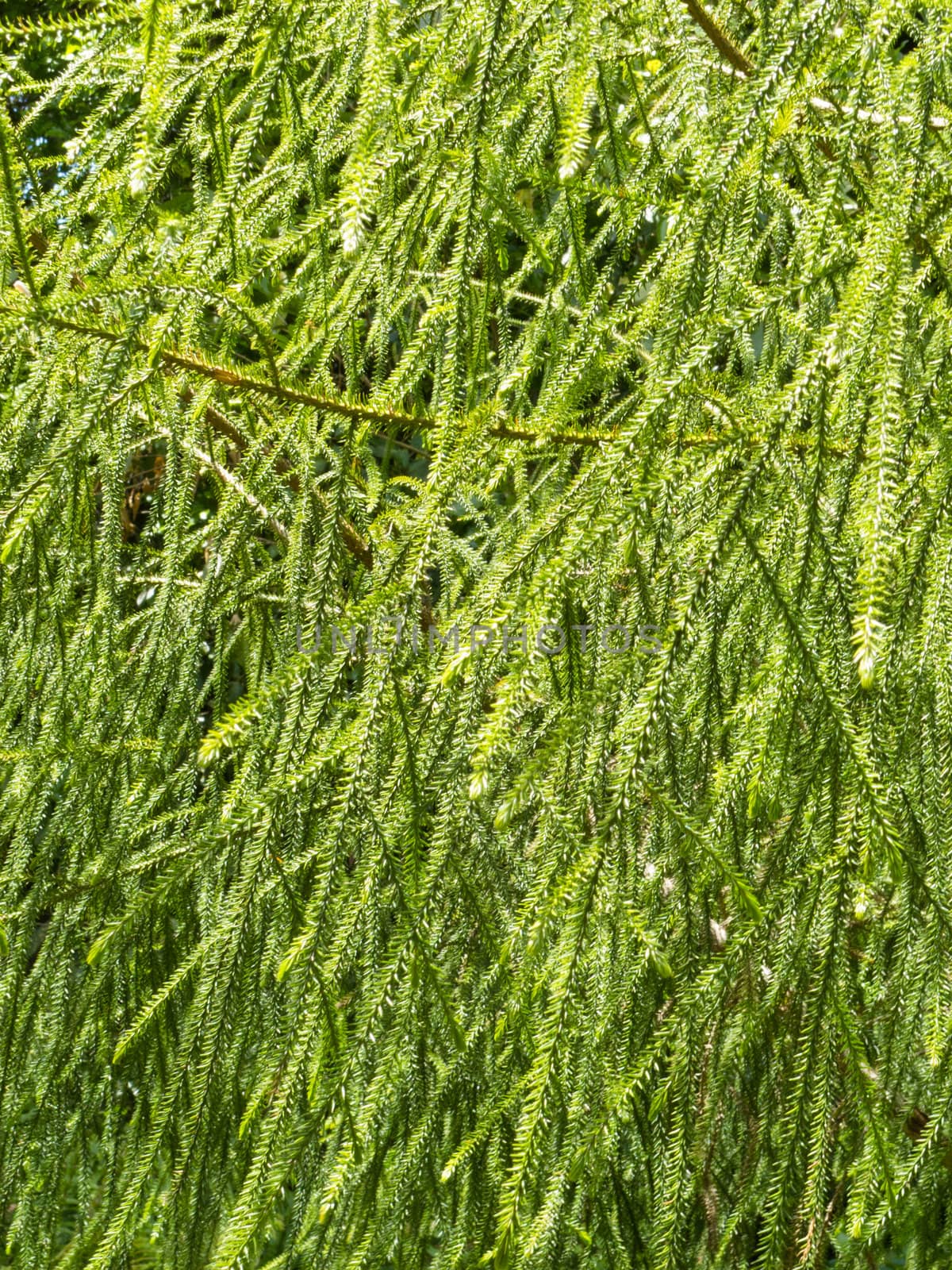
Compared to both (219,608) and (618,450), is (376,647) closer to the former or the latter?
(618,450)

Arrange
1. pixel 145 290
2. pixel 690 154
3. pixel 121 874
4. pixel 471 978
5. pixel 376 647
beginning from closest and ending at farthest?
pixel 145 290, pixel 376 647, pixel 690 154, pixel 471 978, pixel 121 874

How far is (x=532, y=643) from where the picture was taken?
69 centimetres

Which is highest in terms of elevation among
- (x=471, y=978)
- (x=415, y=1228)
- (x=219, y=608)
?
(x=219, y=608)

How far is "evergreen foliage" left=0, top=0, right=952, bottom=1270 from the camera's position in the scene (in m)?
0.77

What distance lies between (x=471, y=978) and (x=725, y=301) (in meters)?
0.95

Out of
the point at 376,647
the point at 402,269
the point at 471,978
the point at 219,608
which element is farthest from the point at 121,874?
the point at 402,269

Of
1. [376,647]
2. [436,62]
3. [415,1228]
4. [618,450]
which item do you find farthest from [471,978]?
[436,62]

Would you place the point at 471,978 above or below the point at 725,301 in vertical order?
below

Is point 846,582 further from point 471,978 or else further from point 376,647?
point 471,978

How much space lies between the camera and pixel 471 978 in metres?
1.45

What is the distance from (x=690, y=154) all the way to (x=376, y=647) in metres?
0.55

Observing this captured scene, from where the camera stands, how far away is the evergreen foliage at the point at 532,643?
77 centimetres

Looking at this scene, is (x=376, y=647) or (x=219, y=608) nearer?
(x=376, y=647)

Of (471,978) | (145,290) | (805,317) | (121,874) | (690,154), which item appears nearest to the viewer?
(145,290)
